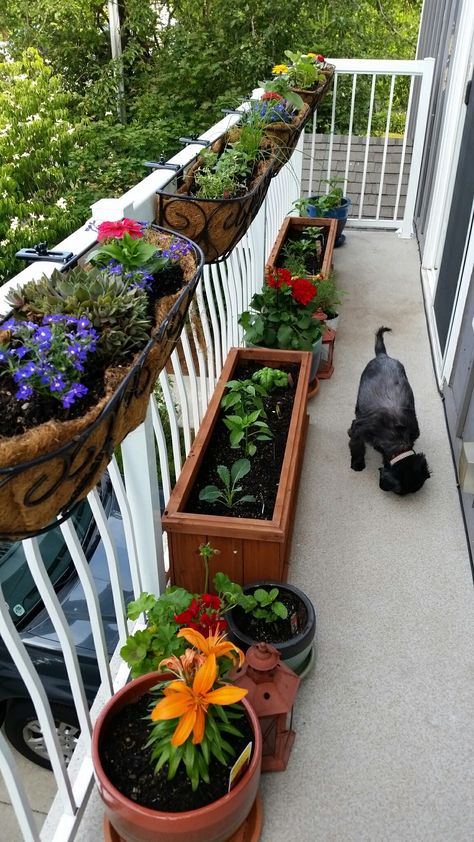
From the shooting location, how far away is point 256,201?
2203mm

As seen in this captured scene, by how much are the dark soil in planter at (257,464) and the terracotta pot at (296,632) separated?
237 mm

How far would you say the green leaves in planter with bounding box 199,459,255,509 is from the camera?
2.05 metres

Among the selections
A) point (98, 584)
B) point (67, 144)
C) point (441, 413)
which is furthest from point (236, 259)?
point (67, 144)

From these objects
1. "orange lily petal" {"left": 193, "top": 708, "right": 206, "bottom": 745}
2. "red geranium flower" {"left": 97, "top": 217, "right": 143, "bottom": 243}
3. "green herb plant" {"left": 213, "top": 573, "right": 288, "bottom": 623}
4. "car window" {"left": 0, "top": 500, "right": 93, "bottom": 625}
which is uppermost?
"red geranium flower" {"left": 97, "top": 217, "right": 143, "bottom": 243}

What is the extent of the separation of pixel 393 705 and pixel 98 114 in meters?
9.88

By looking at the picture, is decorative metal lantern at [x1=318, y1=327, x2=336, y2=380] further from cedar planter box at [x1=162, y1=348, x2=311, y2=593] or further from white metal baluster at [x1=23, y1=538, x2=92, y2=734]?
white metal baluster at [x1=23, y1=538, x2=92, y2=734]

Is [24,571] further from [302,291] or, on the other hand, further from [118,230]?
[118,230]

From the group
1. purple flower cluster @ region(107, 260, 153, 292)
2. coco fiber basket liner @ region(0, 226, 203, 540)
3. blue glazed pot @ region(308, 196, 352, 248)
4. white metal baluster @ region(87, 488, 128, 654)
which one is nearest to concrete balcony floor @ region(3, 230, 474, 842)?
white metal baluster @ region(87, 488, 128, 654)

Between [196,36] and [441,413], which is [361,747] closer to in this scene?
[441,413]

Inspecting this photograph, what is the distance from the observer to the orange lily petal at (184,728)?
1253mm

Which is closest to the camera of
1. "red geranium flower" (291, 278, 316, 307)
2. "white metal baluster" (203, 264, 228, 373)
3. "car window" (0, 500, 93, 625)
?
"white metal baluster" (203, 264, 228, 373)

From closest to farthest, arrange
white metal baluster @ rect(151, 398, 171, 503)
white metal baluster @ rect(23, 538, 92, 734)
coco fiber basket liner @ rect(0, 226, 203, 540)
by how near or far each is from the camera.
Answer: coco fiber basket liner @ rect(0, 226, 203, 540) → white metal baluster @ rect(23, 538, 92, 734) → white metal baluster @ rect(151, 398, 171, 503)

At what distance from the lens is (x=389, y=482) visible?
8.49ft


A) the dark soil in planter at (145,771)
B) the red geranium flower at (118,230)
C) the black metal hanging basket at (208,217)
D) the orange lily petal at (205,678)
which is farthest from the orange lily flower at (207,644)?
the black metal hanging basket at (208,217)
